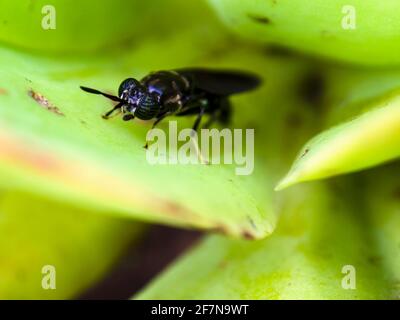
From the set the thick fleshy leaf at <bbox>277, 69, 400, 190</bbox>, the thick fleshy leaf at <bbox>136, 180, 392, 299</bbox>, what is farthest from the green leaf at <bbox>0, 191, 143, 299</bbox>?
the thick fleshy leaf at <bbox>277, 69, 400, 190</bbox>

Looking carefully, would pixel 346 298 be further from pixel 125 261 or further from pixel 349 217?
pixel 125 261

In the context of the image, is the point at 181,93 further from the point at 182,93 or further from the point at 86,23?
the point at 86,23

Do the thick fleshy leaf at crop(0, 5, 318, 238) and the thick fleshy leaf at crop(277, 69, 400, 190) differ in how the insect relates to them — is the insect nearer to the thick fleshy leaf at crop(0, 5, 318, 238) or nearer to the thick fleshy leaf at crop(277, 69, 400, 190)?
the thick fleshy leaf at crop(0, 5, 318, 238)

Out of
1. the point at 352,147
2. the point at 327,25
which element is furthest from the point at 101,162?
the point at 327,25

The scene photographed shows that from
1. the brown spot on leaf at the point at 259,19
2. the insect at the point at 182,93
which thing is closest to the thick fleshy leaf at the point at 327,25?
the brown spot on leaf at the point at 259,19

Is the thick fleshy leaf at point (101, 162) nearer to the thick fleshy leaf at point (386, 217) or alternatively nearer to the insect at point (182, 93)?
the insect at point (182, 93)

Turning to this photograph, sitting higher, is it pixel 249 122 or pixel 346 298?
pixel 249 122

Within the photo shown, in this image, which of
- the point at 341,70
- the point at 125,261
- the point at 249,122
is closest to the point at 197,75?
the point at 249,122

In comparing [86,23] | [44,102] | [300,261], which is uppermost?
[86,23]
